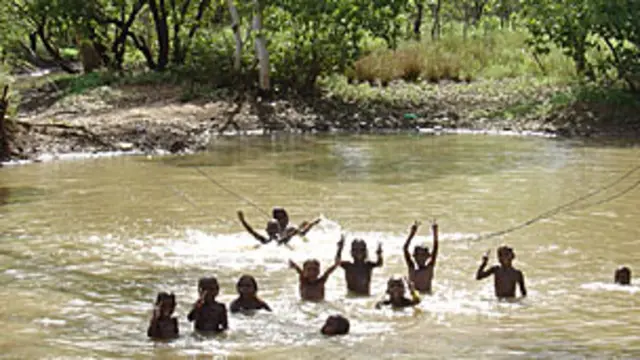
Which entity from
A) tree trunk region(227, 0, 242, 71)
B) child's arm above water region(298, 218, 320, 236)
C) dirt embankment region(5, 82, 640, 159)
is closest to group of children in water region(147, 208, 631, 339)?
child's arm above water region(298, 218, 320, 236)

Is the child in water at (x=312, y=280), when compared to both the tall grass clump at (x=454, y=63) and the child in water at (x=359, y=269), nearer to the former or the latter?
the child in water at (x=359, y=269)

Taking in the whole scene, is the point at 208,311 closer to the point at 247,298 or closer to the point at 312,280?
the point at 247,298

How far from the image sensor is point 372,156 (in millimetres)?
20438

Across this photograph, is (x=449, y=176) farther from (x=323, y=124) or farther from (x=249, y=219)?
(x=323, y=124)

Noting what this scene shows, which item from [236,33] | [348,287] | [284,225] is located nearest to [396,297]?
[348,287]

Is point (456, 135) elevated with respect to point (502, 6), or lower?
lower

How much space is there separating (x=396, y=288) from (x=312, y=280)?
2.90 feet

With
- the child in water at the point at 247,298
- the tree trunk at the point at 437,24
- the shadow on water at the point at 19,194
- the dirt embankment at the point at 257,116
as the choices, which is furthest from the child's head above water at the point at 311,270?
the tree trunk at the point at 437,24

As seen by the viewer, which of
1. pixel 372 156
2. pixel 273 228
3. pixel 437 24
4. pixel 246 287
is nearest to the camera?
pixel 246 287

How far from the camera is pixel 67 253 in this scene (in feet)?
39.4

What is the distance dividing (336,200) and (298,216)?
1.27 m

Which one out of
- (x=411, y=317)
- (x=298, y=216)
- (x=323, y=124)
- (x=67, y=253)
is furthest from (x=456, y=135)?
(x=411, y=317)

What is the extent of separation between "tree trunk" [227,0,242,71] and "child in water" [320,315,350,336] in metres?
19.1

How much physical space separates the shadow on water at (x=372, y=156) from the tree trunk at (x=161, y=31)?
6.81 meters
